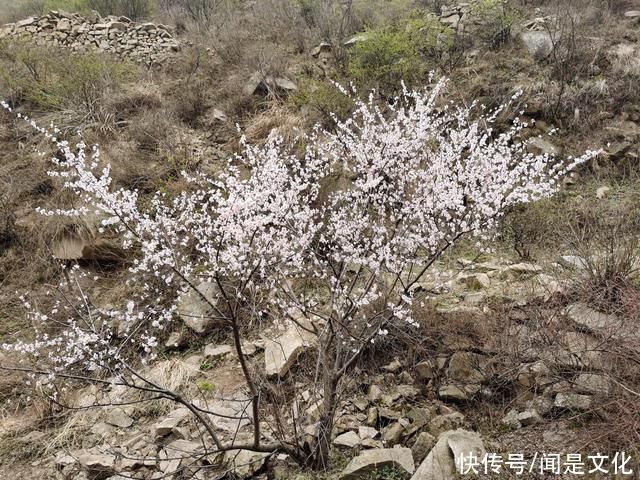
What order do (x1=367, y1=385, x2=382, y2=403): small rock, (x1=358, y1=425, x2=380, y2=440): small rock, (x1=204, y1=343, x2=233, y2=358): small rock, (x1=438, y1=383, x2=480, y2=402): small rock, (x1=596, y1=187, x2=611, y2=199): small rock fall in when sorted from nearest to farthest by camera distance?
(x1=358, y1=425, x2=380, y2=440): small rock < (x1=438, y1=383, x2=480, y2=402): small rock < (x1=367, y1=385, x2=382, y2=403): small rock < (x1=204, y1=343, x2=233, y2=358): small rock < (x1=596, y1=187, x2=611, y2=199): small rock

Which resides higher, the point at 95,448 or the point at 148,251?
the point at 148,251

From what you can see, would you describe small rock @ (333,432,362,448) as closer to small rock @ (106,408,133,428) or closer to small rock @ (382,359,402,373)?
small rock @ (382,359,402,373)

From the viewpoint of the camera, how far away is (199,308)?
5.92m

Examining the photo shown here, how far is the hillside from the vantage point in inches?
139

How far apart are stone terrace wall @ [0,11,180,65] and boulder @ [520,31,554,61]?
874 cm

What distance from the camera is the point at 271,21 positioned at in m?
12.4

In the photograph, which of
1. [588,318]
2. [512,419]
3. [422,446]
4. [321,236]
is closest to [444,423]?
[422,446]

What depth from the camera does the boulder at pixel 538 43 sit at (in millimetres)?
9250

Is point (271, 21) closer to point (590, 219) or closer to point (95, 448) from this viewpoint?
point (590, 219)

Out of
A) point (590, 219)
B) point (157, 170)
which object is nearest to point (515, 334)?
point (590, 219)

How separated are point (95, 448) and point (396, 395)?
2986 millimetres

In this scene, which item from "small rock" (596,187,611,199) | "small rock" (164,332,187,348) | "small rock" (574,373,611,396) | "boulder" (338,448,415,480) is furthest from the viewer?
"small rock" (596,187,611,199)

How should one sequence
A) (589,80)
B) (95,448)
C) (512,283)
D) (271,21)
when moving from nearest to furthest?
(95,448), (512,283), (589,80), (271,21)

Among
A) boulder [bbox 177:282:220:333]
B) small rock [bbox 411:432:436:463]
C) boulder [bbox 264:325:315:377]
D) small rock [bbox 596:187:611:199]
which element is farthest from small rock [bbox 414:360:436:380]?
small rock [bbox 596:187:611:199]
